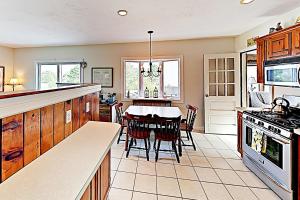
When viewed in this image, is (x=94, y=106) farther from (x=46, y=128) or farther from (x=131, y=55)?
(x=131, y=55)

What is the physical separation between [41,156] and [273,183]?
8.69 ft

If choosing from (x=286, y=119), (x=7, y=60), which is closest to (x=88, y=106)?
(x=286, y=119)

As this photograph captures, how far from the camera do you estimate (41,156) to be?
1328mm

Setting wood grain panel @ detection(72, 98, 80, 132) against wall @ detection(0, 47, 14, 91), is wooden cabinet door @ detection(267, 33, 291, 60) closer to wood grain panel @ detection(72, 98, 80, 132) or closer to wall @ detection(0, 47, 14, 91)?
wood grain panel @ detection(72, 98, 80, 132)

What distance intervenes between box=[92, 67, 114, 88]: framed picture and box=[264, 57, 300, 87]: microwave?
158 inches

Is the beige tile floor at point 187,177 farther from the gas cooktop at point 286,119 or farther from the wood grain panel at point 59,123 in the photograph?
the wood grain panel at point 59,123

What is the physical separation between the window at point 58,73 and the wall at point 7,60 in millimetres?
948

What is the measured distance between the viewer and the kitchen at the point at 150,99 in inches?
50.0

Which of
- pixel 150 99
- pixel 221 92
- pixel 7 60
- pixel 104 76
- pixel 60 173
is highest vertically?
pixel 7 60

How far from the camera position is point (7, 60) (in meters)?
5.98

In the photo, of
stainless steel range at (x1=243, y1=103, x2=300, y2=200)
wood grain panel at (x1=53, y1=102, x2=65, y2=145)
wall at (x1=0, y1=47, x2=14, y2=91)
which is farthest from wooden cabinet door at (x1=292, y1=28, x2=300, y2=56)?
wall at (x1=0, y1=47, x2=14, y2=91)

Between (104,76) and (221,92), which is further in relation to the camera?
(104,76)

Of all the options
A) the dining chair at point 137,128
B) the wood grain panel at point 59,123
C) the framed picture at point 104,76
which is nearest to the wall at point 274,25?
the dining chair at point 137,128

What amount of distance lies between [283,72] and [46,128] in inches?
120
